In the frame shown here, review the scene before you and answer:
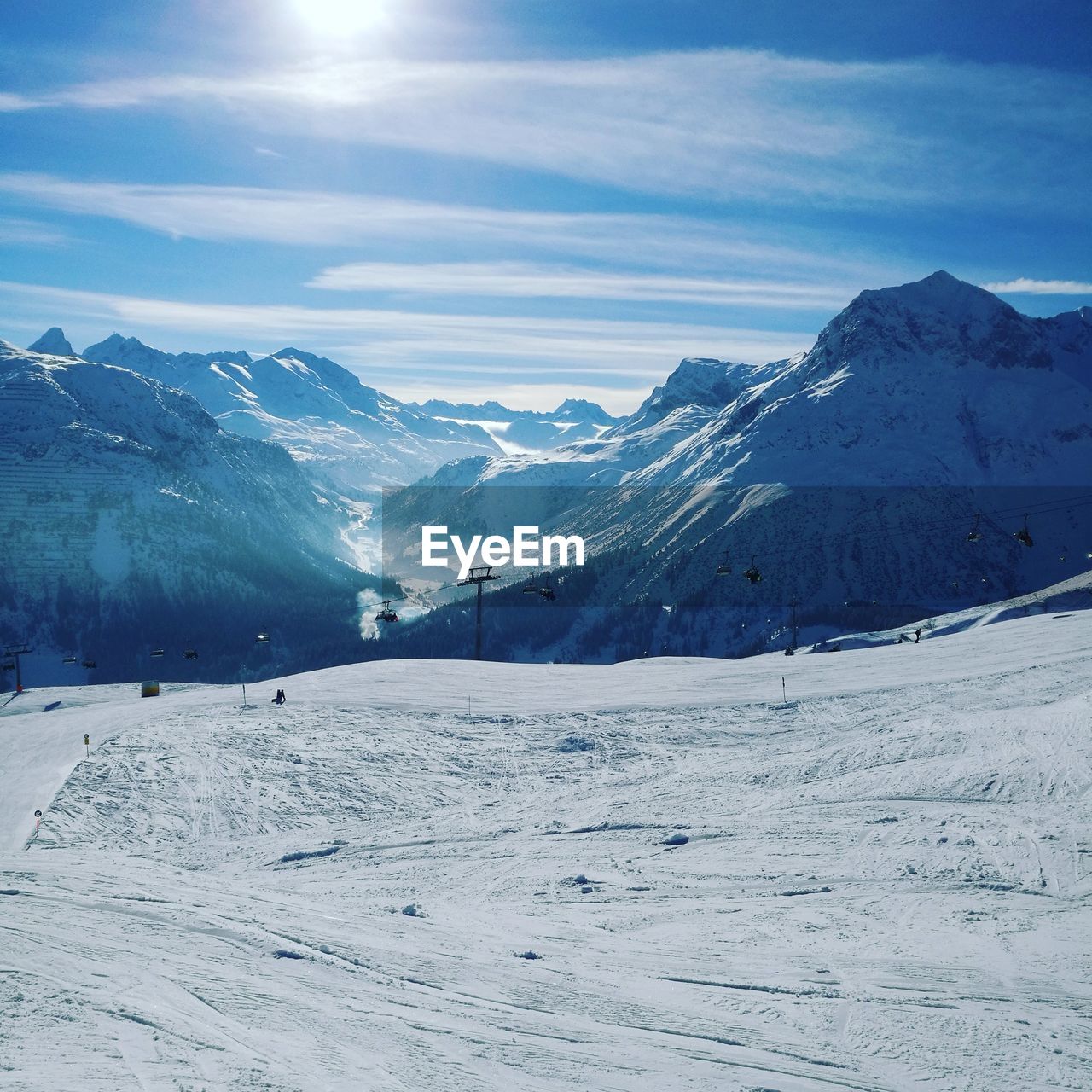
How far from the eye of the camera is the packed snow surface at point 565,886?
13.0m

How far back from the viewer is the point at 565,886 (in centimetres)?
2302

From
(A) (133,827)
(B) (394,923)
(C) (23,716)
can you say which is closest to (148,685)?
(C) (23,716)

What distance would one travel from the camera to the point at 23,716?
46.7 meters

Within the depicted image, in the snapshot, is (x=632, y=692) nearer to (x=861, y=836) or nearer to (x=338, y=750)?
(x=338, y=750)

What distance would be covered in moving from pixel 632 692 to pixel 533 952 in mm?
29468

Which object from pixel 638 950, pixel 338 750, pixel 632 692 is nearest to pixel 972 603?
pixel 632 692

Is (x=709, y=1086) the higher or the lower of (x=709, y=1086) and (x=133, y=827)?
the higher

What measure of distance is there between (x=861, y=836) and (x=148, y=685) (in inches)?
1781

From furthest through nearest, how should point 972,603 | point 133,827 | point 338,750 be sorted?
point 972,603 < point 338,750 < point 133,827

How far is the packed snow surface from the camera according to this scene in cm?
1298

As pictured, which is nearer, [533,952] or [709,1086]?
[709,1086]

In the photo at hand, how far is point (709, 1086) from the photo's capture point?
39.3 ft

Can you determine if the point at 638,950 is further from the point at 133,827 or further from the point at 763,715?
the point at 763,715

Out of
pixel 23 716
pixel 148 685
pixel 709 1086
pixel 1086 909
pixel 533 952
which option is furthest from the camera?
pixel 148 685
